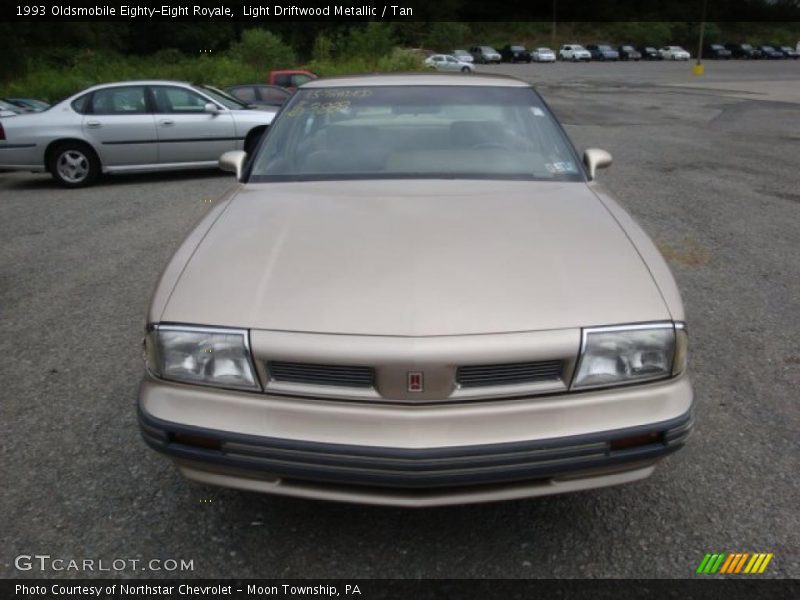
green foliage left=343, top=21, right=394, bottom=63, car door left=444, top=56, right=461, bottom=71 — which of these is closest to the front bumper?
green foliage left=343, top=21, right=394, bottom=63

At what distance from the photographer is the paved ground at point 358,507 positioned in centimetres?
230

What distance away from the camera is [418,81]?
3631 millimetres

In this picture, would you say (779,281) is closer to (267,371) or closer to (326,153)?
(326,153)

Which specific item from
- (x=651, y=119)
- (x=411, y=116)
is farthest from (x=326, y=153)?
(x=651, y=119)

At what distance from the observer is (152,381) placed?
7.17ft

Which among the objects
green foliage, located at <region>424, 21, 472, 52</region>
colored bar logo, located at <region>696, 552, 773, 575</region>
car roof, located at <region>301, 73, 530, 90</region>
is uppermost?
green foliage, located at <region>424, 21, 472, 52</region>

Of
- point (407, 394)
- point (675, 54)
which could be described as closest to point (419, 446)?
point (407, 394)

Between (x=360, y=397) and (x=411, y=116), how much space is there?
1852 mm

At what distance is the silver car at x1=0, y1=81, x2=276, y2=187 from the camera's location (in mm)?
9289

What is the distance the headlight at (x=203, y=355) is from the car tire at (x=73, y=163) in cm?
833

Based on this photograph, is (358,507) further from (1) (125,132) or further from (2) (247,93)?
(2) (247,93)

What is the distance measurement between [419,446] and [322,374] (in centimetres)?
35

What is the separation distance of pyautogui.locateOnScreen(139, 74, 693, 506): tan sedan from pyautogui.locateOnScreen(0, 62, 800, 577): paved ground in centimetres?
37

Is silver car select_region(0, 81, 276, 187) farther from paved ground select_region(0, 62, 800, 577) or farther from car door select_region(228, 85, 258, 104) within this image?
car door select_region(228, 85, 258, 104)
